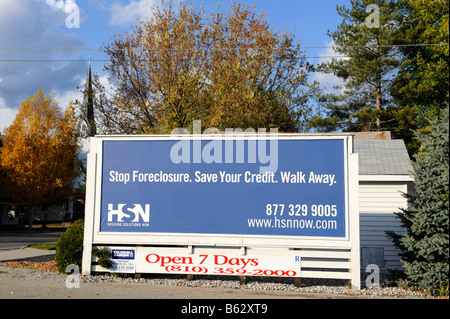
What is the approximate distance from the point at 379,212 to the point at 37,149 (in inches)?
1066

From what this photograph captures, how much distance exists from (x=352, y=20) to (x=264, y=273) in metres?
33.8

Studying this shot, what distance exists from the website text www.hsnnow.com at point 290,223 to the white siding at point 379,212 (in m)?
4.30

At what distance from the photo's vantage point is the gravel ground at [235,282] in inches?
365

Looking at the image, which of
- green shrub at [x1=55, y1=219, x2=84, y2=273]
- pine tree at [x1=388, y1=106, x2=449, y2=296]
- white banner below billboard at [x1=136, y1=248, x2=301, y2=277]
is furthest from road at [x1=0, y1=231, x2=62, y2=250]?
pine tree at [x1=388, y1=106, x2=449, y2=296]

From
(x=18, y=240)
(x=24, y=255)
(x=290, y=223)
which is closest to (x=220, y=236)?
(x=290, y=223)

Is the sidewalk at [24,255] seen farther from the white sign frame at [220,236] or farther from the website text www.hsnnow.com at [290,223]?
the website text www.hsnnow.com at [290,223]

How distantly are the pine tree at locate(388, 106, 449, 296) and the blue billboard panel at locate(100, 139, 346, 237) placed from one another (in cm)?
170

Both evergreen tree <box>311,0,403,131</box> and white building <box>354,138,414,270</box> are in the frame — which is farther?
evergreen tree <box>311,0,403,131</box>

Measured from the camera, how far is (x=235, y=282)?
10.2m

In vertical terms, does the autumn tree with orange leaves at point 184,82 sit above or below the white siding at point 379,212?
above

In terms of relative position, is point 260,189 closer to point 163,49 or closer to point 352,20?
point 163,49

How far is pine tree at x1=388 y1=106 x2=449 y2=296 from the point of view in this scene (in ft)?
29.8

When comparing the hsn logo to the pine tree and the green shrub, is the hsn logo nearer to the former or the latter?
the green shrub

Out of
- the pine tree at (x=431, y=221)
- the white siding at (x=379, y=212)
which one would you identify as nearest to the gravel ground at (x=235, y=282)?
the pine tree at (x=431, y=221)
